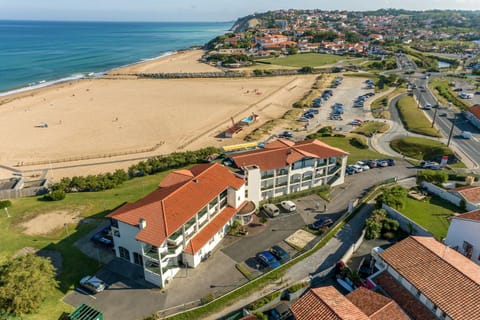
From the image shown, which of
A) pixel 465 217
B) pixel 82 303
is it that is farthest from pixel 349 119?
pixel 82 303

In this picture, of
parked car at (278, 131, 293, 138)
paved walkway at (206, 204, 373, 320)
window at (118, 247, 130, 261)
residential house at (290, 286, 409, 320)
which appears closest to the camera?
residential house at (290, 286, 409, 320)

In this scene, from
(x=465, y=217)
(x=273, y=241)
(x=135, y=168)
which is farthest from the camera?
(x=135, y=168)

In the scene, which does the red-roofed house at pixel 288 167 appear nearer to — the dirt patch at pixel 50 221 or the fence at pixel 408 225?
the fence at pixel 408 225

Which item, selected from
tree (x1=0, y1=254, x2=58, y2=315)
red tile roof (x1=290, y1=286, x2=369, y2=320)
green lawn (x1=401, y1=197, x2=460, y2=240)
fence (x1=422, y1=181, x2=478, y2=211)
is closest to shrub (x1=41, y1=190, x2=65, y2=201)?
tree (x1=0, y1=254, x2=58, y2=315)

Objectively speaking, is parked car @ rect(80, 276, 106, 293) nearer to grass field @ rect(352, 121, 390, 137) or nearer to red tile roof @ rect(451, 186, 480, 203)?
red tile roof @ rect(451, 186, 480, 203)

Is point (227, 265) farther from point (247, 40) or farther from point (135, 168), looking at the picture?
point (247, 40)

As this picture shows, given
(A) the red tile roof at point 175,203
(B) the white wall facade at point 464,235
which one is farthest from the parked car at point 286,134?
(B) the white wall facade at point 464,235
